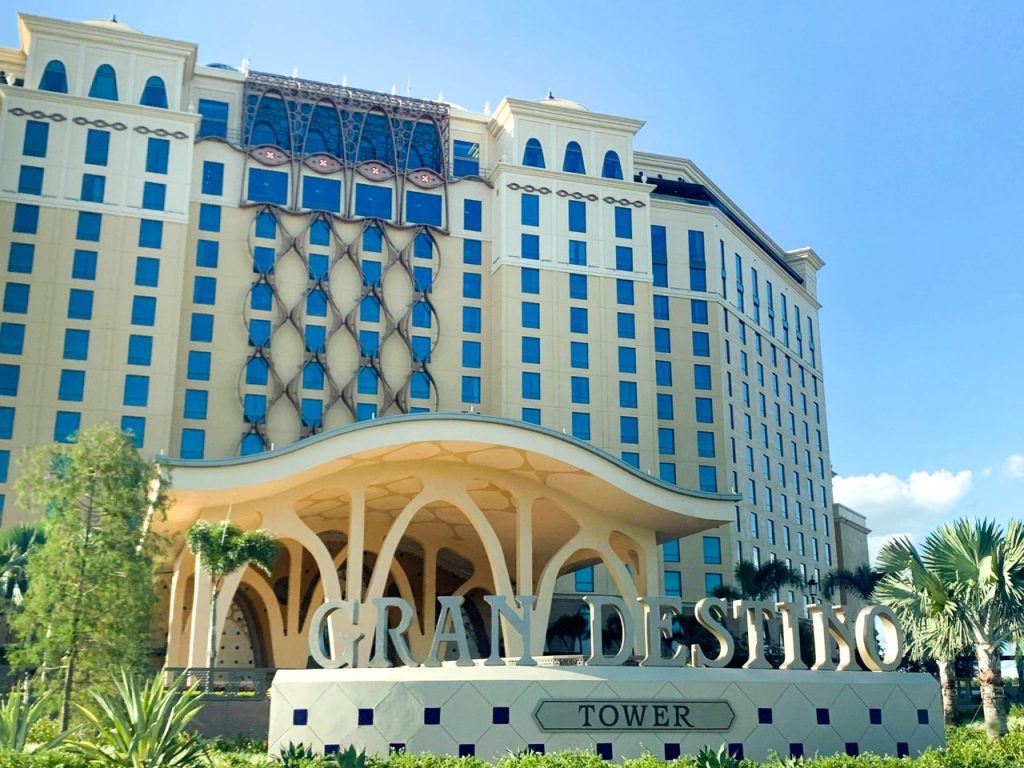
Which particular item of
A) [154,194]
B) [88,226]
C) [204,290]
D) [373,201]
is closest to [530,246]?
[373,201]

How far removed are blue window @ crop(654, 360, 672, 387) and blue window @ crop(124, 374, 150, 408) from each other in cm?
3250

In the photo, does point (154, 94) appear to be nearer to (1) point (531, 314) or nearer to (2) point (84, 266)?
(2) point (84, 266)

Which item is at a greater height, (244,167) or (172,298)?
(244,167)

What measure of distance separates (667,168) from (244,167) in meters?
31.7

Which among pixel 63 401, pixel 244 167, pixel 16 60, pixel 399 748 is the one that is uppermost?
pixel 16 60

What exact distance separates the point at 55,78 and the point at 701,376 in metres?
44.1

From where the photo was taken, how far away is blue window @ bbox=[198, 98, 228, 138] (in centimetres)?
7031

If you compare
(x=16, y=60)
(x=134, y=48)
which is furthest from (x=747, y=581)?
(x=16, y=60)

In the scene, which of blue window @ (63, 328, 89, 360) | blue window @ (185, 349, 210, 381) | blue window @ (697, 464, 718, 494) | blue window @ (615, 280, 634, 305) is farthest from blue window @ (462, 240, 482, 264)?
blue window @ (63, 328, 89, 360)

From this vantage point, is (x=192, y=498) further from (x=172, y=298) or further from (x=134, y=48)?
(x=134, y=48)

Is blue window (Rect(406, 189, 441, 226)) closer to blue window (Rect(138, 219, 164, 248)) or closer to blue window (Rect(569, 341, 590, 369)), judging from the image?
blue window (Rect(569, 341, 590, 369))

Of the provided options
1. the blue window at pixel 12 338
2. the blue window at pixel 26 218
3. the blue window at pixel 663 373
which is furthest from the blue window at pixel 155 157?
the blue window at pixel 663 373

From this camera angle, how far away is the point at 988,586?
104 ft

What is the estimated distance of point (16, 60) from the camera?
222ft
